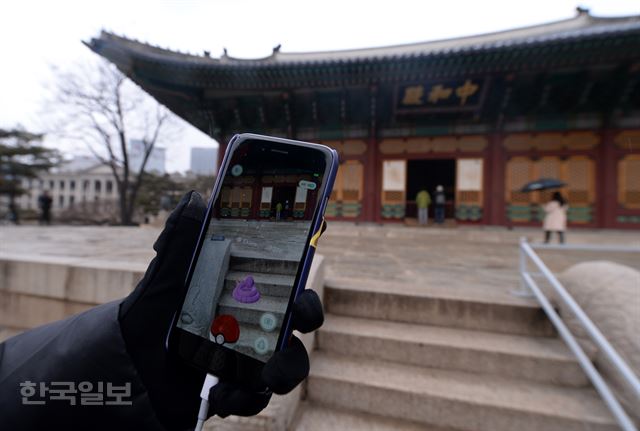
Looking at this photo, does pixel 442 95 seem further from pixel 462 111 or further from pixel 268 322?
pixel 268 322

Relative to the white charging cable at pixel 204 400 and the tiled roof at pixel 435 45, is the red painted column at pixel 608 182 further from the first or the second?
the white charging cable at pixel 204 400

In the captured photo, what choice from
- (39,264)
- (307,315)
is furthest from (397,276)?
(39,264)

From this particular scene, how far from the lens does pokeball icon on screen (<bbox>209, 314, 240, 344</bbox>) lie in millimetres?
680

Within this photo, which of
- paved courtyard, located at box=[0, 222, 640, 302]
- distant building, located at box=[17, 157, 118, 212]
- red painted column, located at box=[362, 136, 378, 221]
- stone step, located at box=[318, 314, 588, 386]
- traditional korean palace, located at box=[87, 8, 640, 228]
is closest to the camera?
stone step, located at box=[318, 314, 588, 386]

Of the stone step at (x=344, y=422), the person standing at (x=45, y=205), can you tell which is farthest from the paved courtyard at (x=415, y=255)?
the person standing at (x=45, y=205)

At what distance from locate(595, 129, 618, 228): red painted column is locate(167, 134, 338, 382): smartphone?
1067 cm

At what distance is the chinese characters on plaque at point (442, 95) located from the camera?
761 centimetres

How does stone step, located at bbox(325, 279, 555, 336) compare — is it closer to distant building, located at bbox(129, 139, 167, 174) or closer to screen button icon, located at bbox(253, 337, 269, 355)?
→ screen button icon, located at bbox(253, 337, 269, 355)

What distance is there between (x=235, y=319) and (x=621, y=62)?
10.3 m

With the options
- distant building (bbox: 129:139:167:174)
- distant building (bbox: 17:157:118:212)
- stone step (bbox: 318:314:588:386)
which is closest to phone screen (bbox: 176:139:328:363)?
stone step (bbox: 318:314:588:386)

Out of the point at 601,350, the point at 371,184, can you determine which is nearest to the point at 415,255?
the point at 601,350

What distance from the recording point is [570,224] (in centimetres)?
787

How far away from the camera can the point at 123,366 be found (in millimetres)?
787

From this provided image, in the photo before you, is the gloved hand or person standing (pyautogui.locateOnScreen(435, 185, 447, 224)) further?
person standing (pyautogui.locateOnScreen(435, 185, 447, 224))
